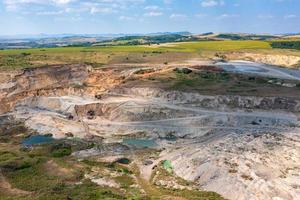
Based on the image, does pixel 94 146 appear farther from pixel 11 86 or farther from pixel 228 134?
pixel 11 86

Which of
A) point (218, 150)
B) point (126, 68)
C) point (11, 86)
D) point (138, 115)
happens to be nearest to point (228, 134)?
point (218, 150)

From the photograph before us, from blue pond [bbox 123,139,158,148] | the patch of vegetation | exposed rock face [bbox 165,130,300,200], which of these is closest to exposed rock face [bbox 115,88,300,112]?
exposed rock face [bbox 165,130,300,200]

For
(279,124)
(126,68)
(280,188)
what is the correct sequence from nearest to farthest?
(280,188)
(279,124)
(126,68)

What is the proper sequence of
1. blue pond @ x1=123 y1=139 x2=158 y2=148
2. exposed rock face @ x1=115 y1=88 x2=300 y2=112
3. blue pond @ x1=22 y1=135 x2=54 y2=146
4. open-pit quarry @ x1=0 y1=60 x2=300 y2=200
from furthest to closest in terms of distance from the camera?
exposed rock face @ x1=115 y1=88 x2=300 y2=112, blue pond @ x1=22 y1=135 x2=54 y2=146, blue pond @ x1=123 y1=139 x2=158 y2=148, open-pit quarry @ x1=0 y1=60 x2=300 y2=200

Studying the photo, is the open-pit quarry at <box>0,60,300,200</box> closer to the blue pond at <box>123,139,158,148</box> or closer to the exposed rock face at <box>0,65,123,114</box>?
the exposed rock face at <box>0,65,123,114</box>

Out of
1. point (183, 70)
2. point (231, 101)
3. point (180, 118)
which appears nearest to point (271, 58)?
point (183, 70)

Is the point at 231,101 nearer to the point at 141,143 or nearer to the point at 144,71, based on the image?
the point at 141,143

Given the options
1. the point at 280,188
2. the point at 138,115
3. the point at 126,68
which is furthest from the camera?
the point at 126,68
